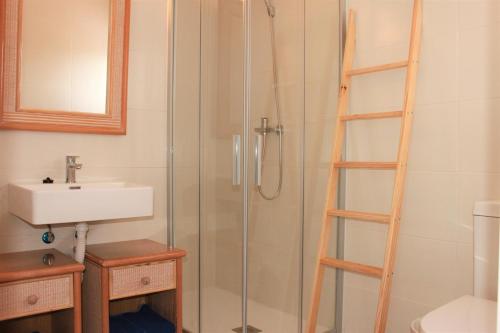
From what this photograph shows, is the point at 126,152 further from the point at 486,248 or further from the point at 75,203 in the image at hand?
the point at 486,248

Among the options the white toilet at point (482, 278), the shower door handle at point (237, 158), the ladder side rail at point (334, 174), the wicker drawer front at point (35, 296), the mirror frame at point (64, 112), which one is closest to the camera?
the white toilet at point (482, 278)

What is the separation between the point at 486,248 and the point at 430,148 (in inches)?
20.8

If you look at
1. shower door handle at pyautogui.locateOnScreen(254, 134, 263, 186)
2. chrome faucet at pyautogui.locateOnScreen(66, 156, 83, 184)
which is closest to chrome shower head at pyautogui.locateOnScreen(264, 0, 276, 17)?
shower door handle at pyautogui.locateOnScreen(254, 134, 263, 186)

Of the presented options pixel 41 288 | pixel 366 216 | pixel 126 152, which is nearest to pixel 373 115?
pixel 366 216

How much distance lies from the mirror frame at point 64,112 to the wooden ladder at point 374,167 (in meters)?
1.15

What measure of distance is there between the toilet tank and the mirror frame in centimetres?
177

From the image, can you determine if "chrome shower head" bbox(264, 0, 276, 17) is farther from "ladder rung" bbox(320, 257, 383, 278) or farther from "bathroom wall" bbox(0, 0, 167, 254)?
"ladder rung" bbox(320, 257, 383, 278)

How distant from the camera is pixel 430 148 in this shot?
2.14 m

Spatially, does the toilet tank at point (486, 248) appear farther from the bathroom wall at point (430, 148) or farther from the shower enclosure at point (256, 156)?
the shower enclosure at point (256, 156)

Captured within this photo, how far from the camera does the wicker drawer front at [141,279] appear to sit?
1.97m

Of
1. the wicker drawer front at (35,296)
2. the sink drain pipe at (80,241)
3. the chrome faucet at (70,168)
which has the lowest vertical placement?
the wicker drawer front at (35,296)

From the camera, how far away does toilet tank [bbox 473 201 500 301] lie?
1.79 meters

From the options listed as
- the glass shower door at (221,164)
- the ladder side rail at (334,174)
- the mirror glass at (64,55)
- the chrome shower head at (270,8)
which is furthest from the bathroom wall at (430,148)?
the mirror glass at (64,55)

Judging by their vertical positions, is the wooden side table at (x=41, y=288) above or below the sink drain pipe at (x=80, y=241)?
below
